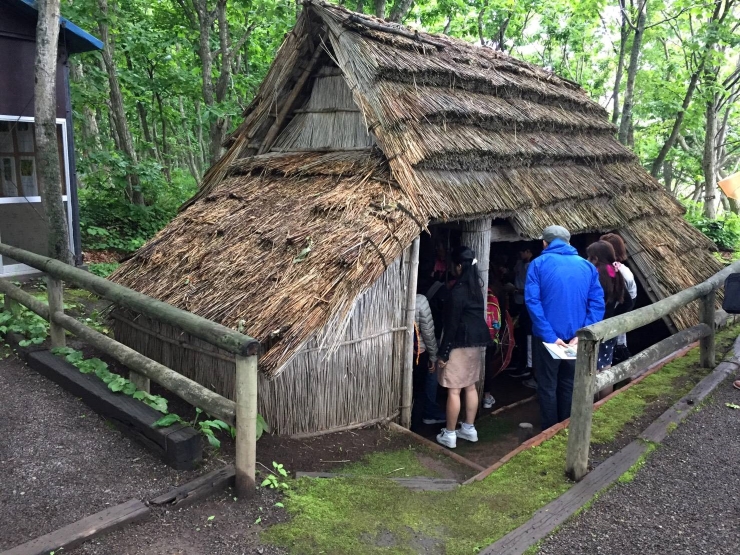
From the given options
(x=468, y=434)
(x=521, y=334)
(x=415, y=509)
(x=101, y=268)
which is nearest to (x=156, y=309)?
(x=415, y=509)

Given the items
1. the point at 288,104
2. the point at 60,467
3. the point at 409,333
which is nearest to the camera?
the point at 60,467

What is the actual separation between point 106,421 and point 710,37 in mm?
14449

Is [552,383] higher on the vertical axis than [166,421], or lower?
lower

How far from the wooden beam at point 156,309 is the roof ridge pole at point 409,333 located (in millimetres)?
2206

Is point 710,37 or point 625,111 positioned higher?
point 710,37

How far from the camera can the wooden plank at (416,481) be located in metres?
3.90

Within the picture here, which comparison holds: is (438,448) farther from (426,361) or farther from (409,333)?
(426,361)

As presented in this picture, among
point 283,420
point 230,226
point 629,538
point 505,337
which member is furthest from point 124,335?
point 629,538

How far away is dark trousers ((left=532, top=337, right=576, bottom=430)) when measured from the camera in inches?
203

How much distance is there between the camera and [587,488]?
3.61 metres

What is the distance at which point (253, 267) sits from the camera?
509cm

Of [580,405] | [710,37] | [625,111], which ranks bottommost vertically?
[580,405]

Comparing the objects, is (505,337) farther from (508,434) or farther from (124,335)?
(124,335)

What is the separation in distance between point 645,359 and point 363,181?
3.02 metres
